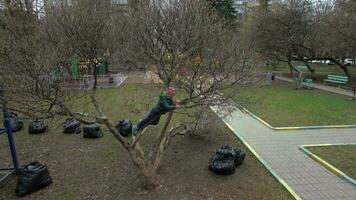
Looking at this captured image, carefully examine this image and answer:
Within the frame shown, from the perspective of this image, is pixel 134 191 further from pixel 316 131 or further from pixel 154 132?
pixel 316 131

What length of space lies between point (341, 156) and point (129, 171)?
5071 millimetres

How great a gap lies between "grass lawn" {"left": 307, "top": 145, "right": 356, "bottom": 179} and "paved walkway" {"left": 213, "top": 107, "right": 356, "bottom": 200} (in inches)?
13.6

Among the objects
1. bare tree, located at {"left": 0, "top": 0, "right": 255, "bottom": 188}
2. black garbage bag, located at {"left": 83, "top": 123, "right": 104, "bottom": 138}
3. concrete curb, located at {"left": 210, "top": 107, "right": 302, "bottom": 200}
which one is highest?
bare tree, located at {"left": 0, "top": 0, "right": 255, "bottom": 188}

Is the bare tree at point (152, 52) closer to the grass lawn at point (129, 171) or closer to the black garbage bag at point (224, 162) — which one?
the grass lawn at point (129, 171)

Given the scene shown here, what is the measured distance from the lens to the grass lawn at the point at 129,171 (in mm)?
5422

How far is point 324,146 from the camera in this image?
25.7 feet

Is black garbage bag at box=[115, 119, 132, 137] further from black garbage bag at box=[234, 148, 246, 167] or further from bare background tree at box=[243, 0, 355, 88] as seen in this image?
bare background tree at box=[243, 0, 355, 88]

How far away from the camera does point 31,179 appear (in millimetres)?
5461

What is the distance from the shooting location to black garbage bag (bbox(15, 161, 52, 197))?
5.43 metres

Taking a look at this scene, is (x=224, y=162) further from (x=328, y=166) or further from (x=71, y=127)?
(x=71, y=127)

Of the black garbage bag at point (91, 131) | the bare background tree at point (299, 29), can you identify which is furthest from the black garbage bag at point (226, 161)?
the bare background tree at point (299, 29)

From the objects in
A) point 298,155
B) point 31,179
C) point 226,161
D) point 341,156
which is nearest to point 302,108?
point 341,156

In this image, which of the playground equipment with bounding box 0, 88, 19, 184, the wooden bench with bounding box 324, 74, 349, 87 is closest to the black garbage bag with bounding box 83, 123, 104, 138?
the playground equipment with bounding box 0, 88, 19, 184

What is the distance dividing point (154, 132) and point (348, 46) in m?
14.4
